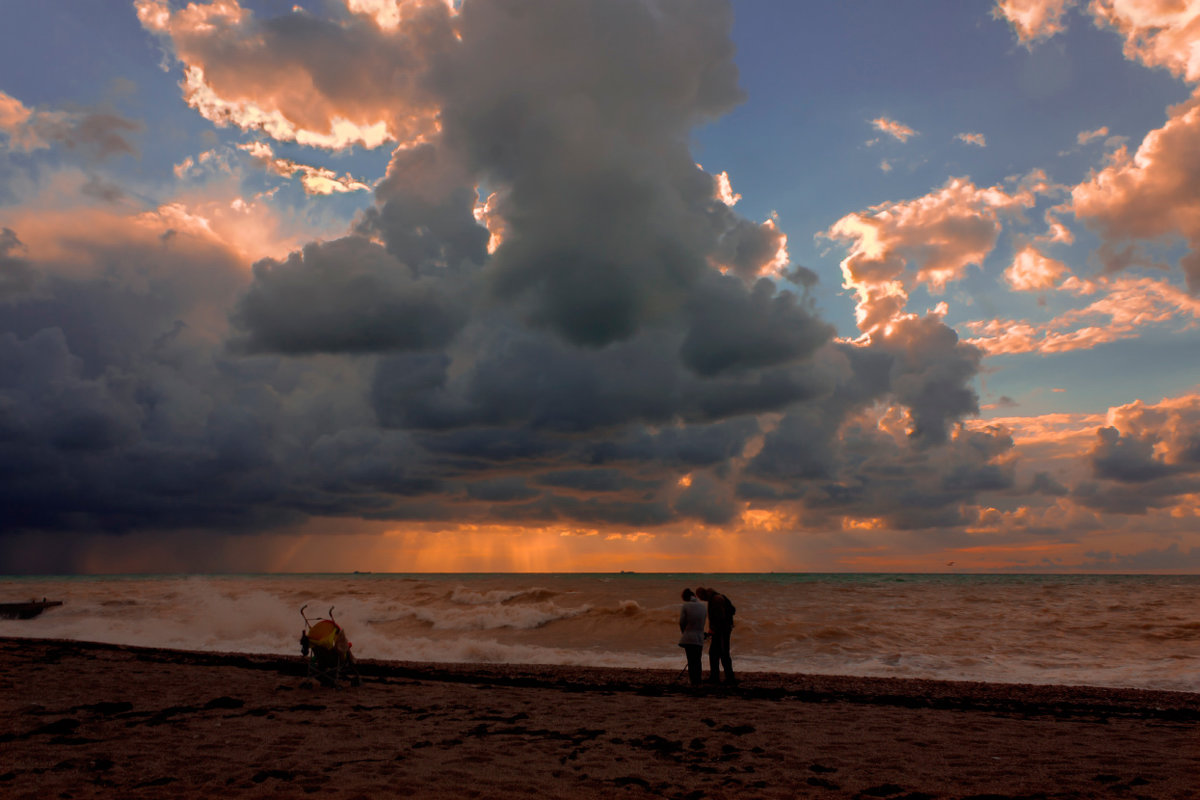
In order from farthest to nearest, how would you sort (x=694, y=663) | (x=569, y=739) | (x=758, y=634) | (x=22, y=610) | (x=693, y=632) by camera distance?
(x=22, y=610) → (x=758, y=634) → (x=693, y=632) → (x=694, y=663) → (x=569, y=739)

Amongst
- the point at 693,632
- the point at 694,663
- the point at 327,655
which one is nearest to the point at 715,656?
the point at 694,663

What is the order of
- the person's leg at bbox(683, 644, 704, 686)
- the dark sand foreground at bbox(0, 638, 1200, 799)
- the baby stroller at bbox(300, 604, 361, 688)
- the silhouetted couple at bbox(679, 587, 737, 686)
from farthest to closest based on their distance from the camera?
the silhouetted couple at bbox(679, 587, 737, 686) < the person's leg at bbox(683, 644, 704, 686) < the baby stroller at bbox(300, 604, 361, 688) < the dark sand foreground at bbox(0, 638, 1200, 799)

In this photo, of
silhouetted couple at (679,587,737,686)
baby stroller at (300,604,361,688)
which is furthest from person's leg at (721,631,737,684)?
baby stroller at (300,604,361,688)

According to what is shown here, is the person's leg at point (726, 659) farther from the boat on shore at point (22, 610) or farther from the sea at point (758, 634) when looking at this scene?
the boat on shore at point (22, 610)

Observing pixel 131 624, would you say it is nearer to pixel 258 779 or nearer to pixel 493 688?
pixel 493 688

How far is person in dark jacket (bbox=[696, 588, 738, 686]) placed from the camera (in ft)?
49.6

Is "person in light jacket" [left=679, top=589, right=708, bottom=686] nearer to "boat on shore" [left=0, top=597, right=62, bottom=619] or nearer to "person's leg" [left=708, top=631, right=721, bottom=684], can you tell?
"person's leg" [left=708, top=631, right=721, bottom=684]

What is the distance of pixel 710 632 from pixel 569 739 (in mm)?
6715

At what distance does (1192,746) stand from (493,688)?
11.8m

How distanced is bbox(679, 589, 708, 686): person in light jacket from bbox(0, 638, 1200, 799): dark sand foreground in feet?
2.01

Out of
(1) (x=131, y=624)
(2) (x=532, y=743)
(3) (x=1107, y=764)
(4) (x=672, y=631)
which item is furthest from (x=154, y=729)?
(1) (x=131, y=624)

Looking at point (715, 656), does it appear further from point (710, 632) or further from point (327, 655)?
point (327, 655)

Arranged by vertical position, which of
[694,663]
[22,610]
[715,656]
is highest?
[715,656]

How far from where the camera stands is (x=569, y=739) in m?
9.44
